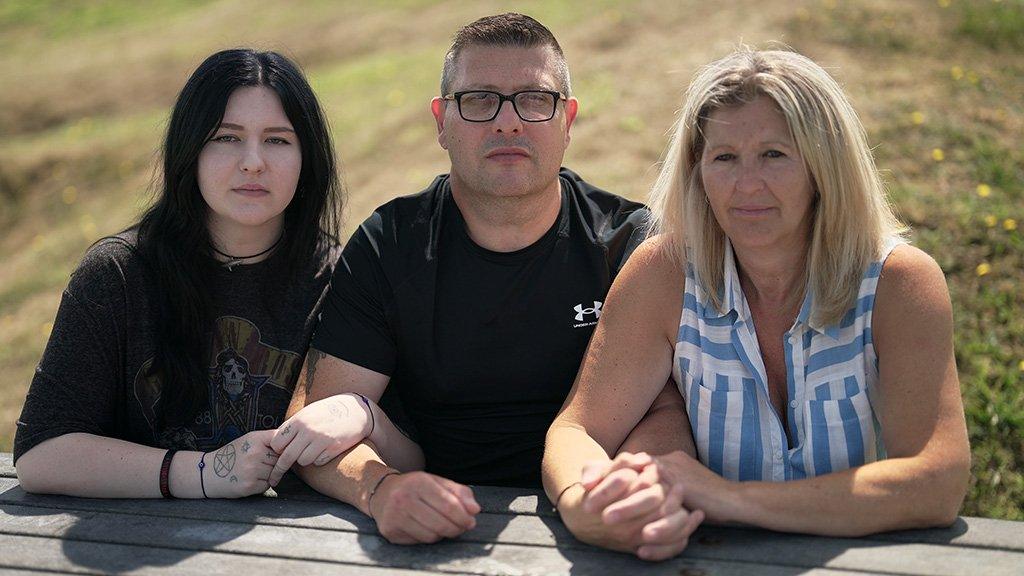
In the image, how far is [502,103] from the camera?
10.7 ft

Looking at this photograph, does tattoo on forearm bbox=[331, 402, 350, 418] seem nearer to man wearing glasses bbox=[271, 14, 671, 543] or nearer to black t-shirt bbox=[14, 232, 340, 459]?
man wearing glasses bbox=[271, 14, 671, 543]

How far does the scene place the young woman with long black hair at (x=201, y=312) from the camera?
9.55ft

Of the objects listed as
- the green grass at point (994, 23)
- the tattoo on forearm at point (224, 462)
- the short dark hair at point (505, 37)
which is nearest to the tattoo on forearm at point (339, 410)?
the tattoo on forearm at point (224, 462)

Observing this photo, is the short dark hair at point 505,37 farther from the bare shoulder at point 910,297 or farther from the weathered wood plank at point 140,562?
the weathered wood plank at point 140,562

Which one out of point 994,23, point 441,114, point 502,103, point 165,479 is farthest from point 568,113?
point 994,23

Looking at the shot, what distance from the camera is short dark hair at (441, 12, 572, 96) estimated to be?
329 cm

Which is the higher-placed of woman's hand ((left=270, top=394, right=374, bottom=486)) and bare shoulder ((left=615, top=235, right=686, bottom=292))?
bare shoulder ((left=615, top=235, right=686, bottom=292))

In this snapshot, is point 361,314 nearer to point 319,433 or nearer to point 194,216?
point 319,433

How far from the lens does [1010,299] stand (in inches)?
188

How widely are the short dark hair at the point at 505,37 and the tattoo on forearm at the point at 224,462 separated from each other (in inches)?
52.0

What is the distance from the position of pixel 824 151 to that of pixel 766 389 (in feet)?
2.05

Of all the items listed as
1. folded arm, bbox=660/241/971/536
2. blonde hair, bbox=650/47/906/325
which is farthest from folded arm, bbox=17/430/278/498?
blonde hair, bbox=650/47/906/325

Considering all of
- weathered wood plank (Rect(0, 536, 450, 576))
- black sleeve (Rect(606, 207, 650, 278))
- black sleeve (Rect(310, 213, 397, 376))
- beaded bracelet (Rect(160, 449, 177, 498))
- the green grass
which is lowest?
weathered wood plank (Rect(0, 536, 450, 576))

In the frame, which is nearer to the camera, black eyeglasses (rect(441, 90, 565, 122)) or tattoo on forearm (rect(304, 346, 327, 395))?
tattoo on forearm (rect(304, 346, 327, 395))
